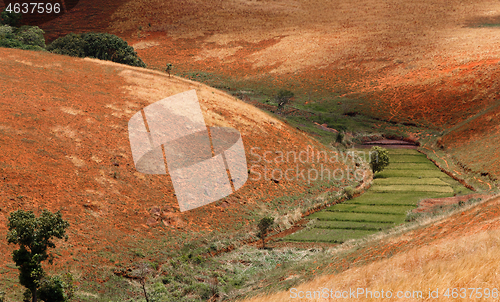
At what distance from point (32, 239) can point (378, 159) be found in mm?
38678

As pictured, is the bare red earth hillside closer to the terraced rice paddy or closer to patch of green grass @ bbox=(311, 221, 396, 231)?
the terraced rice paddy

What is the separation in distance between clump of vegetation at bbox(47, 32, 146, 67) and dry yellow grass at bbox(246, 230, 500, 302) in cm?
6038

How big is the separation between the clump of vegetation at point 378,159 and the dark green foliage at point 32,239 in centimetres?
3730

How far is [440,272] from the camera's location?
11.5 meters

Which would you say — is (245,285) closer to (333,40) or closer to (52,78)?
(52,78)

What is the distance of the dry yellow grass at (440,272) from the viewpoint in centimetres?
1035

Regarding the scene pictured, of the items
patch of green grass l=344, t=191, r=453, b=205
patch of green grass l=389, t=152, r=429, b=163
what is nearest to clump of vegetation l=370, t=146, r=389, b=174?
patch of green grass l=344, t=191, r=453, b=205

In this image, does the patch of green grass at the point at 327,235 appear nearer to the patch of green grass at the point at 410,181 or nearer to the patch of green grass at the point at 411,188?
the patch of green grass at the point at 411,188

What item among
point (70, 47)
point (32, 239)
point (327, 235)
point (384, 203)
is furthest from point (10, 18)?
point (32, 239)

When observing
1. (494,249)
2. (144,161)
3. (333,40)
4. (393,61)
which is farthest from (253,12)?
(494,249)

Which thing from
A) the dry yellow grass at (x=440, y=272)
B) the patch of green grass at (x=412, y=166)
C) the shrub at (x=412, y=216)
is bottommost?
the patch of green grass at (x=412, y=166)

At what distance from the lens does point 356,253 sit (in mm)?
23125

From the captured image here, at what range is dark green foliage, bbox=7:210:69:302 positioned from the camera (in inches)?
782

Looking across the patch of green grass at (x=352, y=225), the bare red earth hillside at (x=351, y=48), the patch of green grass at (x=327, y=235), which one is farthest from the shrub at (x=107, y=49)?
the patch of green grass at (x=327, y=235)
